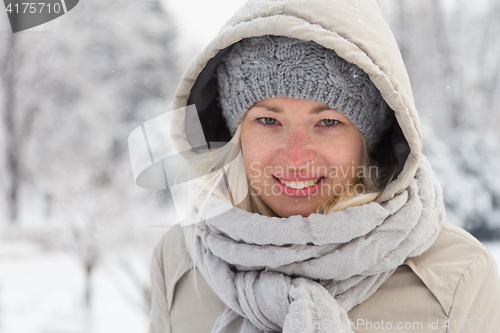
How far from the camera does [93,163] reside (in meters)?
3.10

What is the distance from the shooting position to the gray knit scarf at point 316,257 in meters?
0.95

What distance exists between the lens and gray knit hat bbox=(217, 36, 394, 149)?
39.0 inches

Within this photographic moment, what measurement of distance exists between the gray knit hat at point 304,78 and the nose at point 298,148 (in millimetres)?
109

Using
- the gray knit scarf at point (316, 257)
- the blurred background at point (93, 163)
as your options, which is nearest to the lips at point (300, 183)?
the gray knit scarf at point (316, 257)

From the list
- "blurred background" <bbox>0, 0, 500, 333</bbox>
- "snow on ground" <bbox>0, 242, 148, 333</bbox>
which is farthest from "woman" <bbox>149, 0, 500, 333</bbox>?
"snow on ground" <bbox>0, 242, 148, 333</bbox>

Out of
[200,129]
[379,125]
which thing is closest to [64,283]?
[200,129]

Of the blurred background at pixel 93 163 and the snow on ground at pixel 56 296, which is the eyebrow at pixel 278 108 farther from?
the snow on ground at pixel 56 296

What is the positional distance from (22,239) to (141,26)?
7.40 feet

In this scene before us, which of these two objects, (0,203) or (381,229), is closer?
(381,229)

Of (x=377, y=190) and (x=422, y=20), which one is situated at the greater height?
(x=422, y=20)

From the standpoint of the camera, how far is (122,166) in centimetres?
317

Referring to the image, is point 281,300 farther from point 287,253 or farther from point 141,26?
point 141,26

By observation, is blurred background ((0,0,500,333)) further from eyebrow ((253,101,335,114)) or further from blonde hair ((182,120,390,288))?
eyebrow ((253,101,335,114))

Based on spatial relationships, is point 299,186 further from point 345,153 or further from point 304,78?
point 304,78
